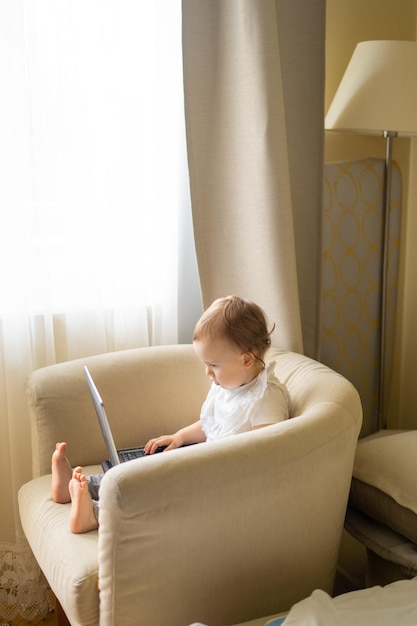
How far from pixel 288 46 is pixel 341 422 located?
118cm

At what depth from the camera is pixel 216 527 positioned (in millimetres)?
1381

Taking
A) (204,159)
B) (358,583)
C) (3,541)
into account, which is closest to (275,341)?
(204,159)

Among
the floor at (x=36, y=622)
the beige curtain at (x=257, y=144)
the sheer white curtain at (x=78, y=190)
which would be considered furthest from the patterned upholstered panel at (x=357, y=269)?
the floor at (x=36, y=622)

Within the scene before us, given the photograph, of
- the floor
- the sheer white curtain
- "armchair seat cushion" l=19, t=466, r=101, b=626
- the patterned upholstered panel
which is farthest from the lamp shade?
the floor

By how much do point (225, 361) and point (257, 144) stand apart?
0.71 metres

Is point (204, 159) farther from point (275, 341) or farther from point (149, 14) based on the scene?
point (275, 341)

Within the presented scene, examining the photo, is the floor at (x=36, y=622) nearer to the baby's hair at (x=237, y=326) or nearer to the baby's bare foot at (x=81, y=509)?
the baby's bare foot at (x=81, y=509)

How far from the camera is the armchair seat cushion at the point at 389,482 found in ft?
5.60

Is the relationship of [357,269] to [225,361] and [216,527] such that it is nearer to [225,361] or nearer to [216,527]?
[225,361]

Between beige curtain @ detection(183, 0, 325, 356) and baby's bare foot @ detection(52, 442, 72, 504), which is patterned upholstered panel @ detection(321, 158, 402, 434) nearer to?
beige curtain @ detection(183, 0, 325, 356)

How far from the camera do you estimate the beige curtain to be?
2.02m

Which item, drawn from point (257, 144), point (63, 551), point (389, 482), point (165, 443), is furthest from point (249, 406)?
point (257, 144)

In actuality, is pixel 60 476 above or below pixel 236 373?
below

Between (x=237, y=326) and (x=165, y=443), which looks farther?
(x=165, y=443)
